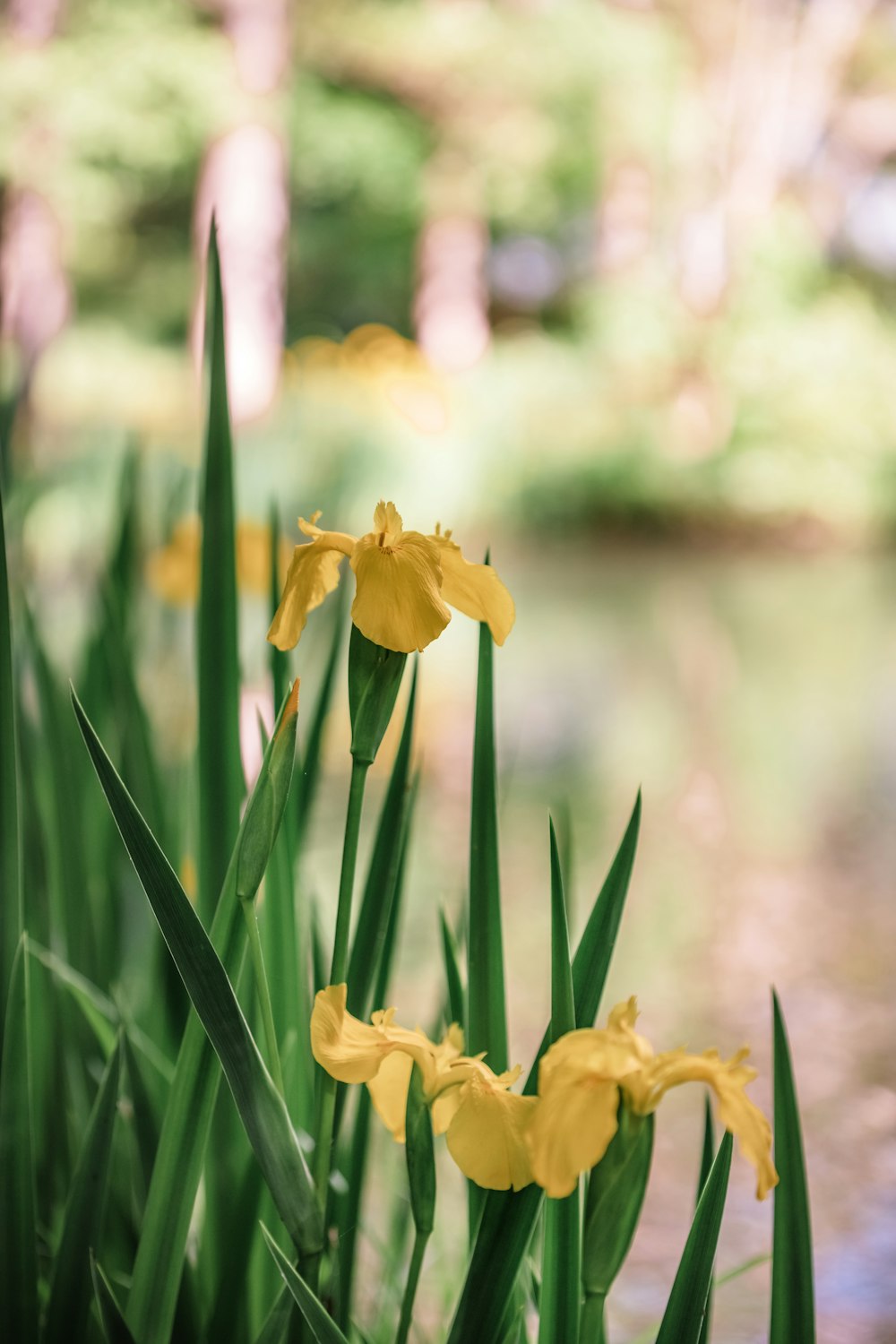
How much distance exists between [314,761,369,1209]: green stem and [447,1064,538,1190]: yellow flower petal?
1.6 inches

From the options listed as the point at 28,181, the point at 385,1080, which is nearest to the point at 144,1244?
the point at 385,1080

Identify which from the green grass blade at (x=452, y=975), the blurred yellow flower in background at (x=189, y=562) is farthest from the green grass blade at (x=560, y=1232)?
the blurred yellow flower in background at (x=189, y=562)

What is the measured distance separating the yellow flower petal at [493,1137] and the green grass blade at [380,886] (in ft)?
0.30

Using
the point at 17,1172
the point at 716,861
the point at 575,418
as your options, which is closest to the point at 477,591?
the point at 17,1172

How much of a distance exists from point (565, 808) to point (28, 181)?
525 cm

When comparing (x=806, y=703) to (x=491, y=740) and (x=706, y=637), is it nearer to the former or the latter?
(x=706, y=637)

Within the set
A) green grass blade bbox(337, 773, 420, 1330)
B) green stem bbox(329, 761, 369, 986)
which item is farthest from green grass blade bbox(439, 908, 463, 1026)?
green stem bbox(329, 761, 369, 986)

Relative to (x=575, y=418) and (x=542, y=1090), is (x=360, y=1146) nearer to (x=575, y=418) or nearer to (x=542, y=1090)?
(x=542, y=1090)

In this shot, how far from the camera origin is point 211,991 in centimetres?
34

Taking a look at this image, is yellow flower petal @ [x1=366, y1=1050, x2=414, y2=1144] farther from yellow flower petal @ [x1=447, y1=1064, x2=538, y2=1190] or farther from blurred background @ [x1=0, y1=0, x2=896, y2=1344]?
blurred background @ [x1=0, y1=0, x2=896, y2=1344]

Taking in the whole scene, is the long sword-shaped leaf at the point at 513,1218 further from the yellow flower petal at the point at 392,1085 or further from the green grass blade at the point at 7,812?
the green grass blade at the point at 7,812

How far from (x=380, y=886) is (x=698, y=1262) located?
0.15 m

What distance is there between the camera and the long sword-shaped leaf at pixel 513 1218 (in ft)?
1.17

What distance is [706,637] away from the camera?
12.4ft
